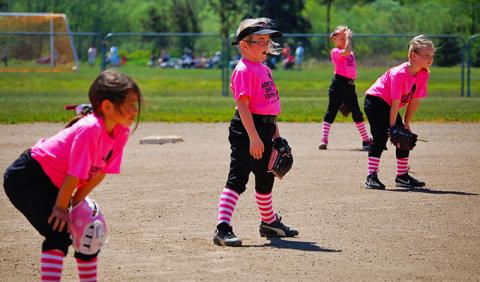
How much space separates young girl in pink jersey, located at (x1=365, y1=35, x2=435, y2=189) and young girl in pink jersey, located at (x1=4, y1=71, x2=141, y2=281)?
4.98 meters

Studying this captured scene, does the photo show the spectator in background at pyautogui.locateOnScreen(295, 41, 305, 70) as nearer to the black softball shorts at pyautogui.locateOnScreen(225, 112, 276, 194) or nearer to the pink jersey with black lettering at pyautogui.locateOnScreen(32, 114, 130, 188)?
the black softball shorts at pyautogui.locateOnScreen(225, 112, 276, 194)

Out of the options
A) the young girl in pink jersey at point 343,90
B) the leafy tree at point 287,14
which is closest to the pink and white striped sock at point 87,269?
the young girl in pink jersey at point 343,90

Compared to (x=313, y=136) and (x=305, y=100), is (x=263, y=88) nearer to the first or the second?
(x=313, y=136)

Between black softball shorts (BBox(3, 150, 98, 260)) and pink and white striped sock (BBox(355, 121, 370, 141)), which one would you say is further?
pink and white striped sock (BBox(355, 121, 370, 141))

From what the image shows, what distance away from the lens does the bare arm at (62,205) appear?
4535mm

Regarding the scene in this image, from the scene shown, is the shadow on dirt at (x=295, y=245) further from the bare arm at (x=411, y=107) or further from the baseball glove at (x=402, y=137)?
the bare arm at (x=411, y=107)

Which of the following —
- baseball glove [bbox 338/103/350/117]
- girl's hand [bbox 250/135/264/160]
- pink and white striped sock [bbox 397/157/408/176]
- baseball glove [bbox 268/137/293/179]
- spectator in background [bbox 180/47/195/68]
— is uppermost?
girl's hand [bbox 250/135/264/160]

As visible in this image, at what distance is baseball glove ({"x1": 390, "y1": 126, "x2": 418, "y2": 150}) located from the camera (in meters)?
9.30

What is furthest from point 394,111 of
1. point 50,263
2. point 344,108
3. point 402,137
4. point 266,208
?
point 50,263

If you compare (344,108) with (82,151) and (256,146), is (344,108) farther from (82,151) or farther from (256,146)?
(82,151)

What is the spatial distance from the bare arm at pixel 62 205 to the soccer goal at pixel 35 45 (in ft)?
60.2

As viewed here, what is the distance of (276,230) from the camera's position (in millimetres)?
7039

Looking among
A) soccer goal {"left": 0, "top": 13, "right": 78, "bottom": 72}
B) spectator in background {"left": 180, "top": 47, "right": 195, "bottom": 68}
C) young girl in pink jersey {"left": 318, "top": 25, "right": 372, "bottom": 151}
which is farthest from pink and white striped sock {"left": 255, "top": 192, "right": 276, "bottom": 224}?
spectator in background {"left": 180, "top": 47, "right": 195, "bottom": 68}

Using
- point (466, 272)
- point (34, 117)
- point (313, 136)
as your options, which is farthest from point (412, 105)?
Answer: point (34, 117)
